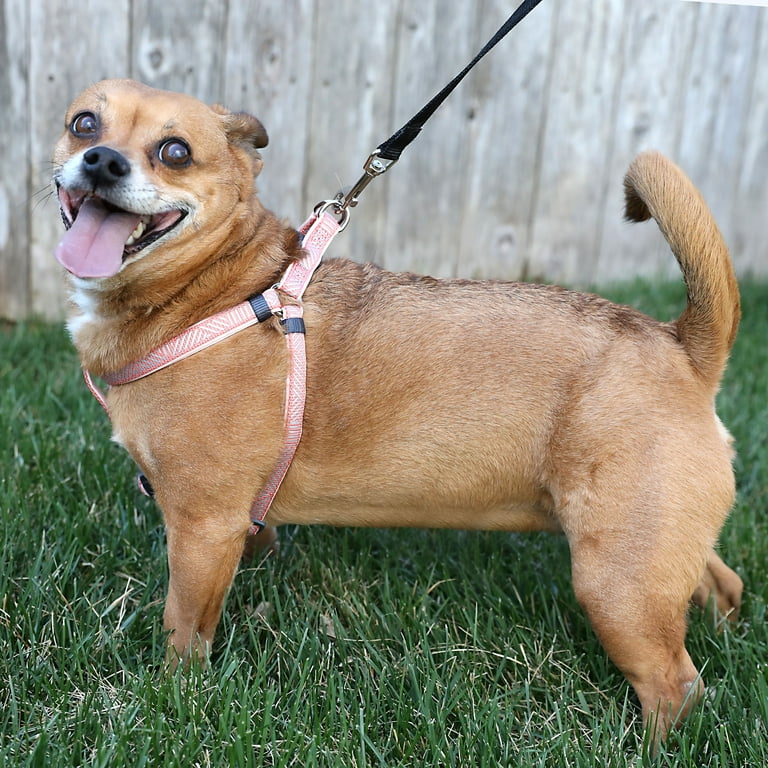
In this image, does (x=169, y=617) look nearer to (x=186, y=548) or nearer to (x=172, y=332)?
(x=186, y=548)

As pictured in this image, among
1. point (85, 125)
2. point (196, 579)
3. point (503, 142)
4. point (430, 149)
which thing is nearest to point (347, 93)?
point (430, 149)

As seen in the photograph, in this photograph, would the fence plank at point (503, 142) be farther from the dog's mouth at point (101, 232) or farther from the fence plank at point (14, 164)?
the dog's mouth at point (101, 232)

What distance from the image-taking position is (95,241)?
218 centimetres

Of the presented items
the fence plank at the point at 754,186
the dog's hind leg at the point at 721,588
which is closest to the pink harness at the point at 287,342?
the dog's hind leg at the point at 721,588

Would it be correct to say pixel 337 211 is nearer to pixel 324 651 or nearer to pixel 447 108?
pixel 324 651

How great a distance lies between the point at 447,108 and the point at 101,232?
3290 millimetres

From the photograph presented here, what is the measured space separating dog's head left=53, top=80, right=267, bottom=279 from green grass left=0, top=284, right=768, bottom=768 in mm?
989

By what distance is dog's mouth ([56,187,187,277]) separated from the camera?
2121 millimetres

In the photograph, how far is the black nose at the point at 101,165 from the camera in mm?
2105

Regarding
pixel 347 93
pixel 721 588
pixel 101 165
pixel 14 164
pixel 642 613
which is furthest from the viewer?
pixel 347 93

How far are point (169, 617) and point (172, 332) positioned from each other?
778 millimetres

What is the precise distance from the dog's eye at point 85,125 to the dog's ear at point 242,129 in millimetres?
368

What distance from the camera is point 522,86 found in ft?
17.4

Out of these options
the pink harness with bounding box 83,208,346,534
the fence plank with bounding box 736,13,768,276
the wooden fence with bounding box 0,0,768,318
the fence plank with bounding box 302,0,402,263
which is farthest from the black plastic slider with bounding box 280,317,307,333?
the fence plank with bounding box 736,13,768,276
